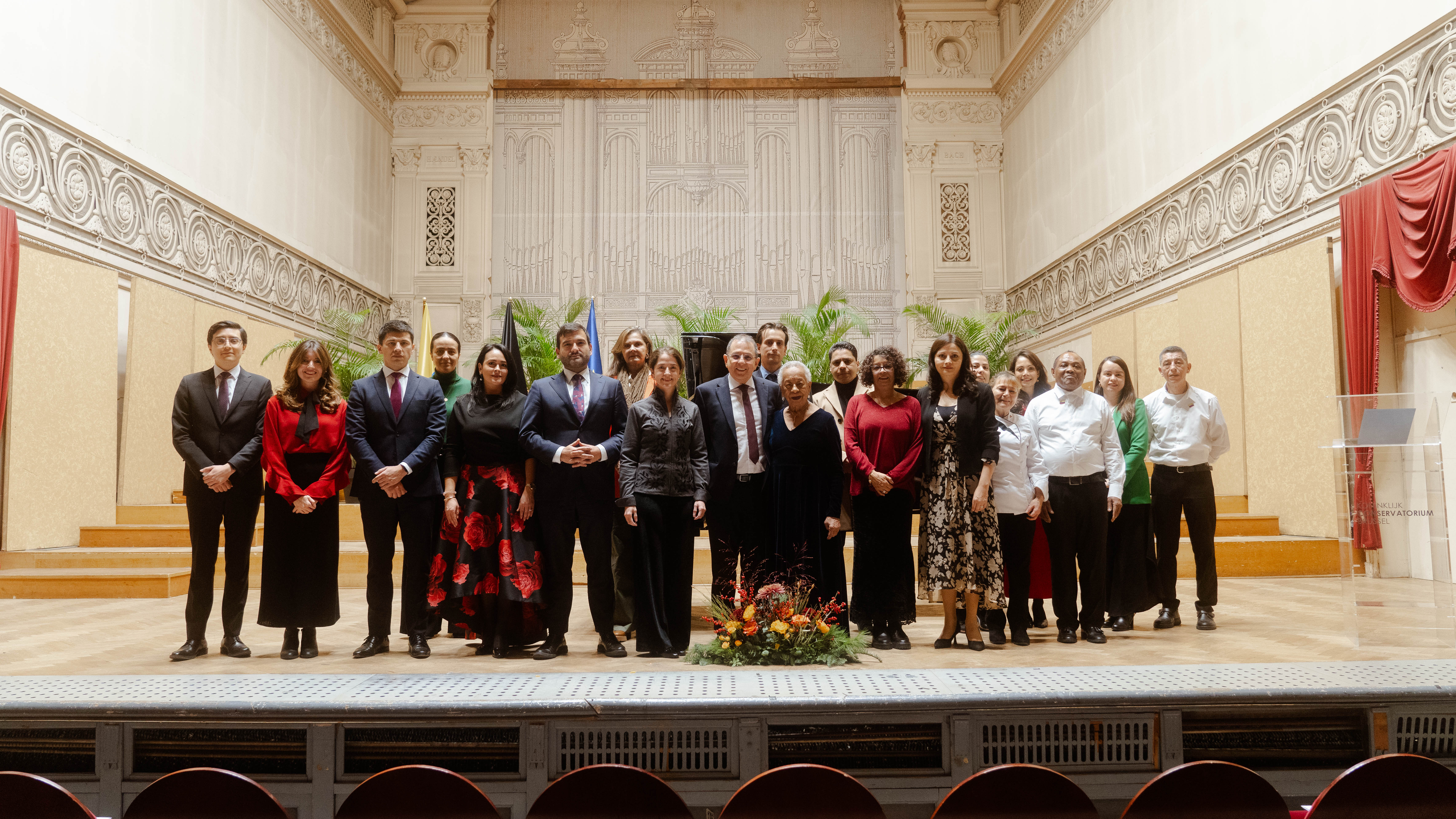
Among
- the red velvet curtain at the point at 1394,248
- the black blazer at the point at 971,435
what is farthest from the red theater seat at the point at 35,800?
the red velvet curtain at the point at 1394,248

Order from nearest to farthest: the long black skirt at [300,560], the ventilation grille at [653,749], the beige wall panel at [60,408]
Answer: the ventilation grille at [653,749]
the long black skirt at [300,560]
the beige wall panel at [60,408]

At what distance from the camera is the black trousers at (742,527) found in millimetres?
3971

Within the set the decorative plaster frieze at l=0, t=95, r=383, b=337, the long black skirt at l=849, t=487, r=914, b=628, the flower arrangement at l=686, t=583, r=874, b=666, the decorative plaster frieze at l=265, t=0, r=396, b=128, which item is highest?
the decorative plaster frieze at l=265, t=0, r=396, b=128

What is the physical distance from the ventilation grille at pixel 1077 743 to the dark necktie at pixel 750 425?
172cm

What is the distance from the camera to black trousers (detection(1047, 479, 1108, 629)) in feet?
13.4

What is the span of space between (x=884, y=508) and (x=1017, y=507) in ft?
1.92

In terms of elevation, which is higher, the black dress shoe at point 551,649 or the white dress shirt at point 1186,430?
the white dress shirt at point 1186,430

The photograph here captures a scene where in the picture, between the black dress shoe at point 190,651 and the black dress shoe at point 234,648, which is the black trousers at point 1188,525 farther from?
the black dress shoe at point 190,651

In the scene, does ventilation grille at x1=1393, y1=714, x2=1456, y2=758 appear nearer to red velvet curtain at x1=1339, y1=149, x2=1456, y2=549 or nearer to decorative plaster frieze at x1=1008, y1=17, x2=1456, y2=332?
red velvet curtain at x1=1339, y1=149, x2=1456, y2=549

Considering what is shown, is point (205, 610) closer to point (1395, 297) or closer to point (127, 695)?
point (127, 695)

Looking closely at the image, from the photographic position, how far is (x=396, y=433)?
3.85 m

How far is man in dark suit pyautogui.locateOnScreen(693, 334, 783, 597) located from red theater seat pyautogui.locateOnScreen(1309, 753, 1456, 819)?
7.80 ft

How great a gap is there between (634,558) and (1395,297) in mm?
5485

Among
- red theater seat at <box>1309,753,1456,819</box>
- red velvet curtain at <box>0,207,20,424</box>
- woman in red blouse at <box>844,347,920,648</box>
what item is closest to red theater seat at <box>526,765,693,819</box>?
red theater seat at <box>1309,753,1456,819</box>
